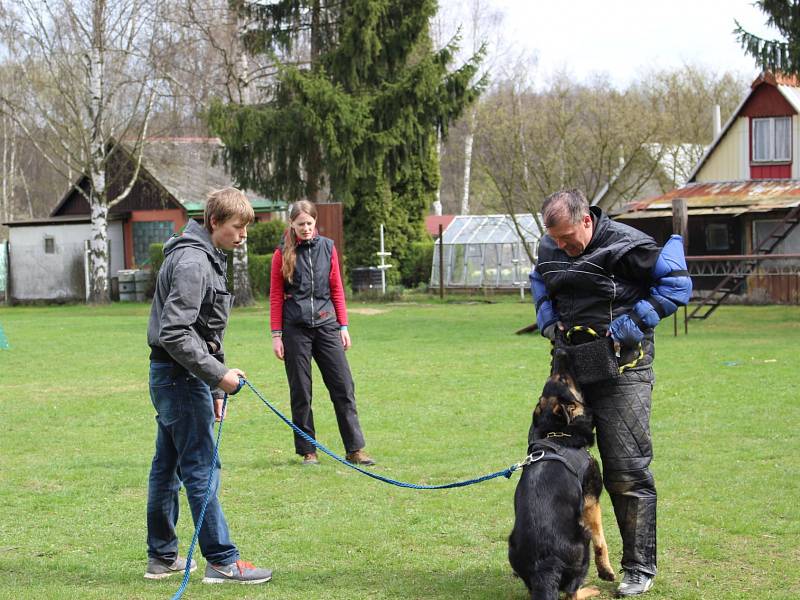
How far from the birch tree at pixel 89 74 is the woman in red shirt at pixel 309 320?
2560 centimetres

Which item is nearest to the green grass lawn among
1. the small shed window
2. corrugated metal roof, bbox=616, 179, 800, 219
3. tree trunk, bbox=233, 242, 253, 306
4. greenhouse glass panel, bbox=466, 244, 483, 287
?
corrugated metal roof, bbox=616, 179, 800, 219

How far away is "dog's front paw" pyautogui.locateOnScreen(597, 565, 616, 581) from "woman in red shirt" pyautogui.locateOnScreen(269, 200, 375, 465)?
10.1 ft

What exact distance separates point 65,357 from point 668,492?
40.1ft

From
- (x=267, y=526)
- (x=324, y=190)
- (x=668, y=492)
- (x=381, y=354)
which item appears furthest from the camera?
(x=324, y=190)

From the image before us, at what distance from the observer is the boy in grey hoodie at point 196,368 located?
185 inches

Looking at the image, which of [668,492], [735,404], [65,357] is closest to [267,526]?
[668,492]

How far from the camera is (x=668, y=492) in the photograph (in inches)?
268

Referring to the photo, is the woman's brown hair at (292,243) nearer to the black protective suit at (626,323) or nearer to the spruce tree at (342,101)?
the black protective suit at (626,323)

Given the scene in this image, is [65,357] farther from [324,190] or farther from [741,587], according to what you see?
[324,190]

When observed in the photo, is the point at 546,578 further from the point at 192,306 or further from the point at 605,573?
the point at 192,306

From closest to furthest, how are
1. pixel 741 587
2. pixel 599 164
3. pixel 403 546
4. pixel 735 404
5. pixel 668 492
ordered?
pixel 741 587
pixel 403 546
pixel 668 492
pixel 735 404
pixel 599 164

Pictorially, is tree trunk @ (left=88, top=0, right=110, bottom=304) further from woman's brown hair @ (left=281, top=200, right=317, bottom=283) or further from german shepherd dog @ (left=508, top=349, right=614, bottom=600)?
german shepherd dog @ (left=508, top=349, right=614, bottom=600)

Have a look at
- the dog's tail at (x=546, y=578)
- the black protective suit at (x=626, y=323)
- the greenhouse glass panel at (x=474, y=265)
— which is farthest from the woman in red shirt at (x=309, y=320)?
the greenhouse glass panel at (x=474, y=265)

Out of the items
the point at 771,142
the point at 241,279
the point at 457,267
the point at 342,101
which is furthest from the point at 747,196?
the point at 241,279
